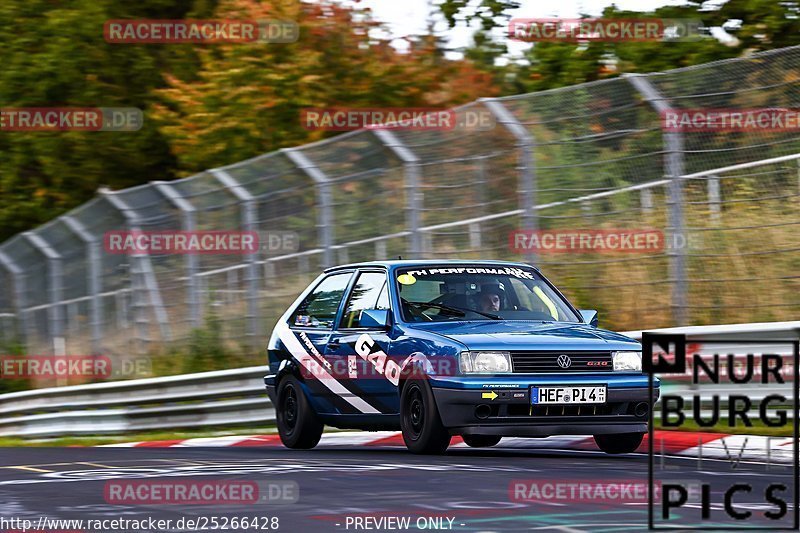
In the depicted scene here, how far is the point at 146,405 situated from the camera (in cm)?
1867

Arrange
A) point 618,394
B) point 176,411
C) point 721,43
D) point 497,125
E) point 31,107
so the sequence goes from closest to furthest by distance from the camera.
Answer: point 618,394 → point 497,125 → point 176,411 → point 721,43 → point 31,107

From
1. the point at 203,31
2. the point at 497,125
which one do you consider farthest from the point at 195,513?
the point at 203,31

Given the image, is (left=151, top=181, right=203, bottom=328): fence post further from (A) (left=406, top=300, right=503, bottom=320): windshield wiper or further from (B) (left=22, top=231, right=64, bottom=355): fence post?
(A) (left=406, top=300, right=503, bottom=320): windshield wiper

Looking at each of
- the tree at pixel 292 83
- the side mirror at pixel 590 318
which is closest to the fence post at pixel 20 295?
the tree at pixel 292 83

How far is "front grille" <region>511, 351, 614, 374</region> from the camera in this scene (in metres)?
10.6

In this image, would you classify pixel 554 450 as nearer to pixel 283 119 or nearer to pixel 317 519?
pixel 317 519

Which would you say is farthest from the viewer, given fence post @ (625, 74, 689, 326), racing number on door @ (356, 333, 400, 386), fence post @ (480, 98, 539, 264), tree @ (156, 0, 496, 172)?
tree @ (156, 0, 496, 172)

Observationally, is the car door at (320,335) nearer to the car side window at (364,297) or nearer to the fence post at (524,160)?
the car side window at (364,297)

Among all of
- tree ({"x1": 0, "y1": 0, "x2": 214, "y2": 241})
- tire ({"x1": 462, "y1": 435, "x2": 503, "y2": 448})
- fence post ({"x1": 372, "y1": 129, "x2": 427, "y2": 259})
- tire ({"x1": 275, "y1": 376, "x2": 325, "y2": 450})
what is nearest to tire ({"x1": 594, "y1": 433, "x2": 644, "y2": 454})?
tire ({"x1": 462, "y1": 435, "x2": 503, "y2": 448})

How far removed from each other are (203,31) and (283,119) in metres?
2.99

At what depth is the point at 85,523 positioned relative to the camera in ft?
23.7

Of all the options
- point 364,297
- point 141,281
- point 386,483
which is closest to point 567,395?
point 386,483

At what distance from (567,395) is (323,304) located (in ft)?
9.86

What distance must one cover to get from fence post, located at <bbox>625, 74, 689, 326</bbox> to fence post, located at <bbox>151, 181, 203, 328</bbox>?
7503 millimetres
